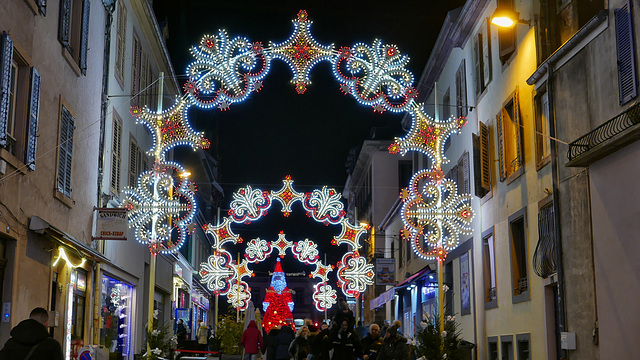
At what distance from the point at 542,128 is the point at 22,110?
35.0 ft

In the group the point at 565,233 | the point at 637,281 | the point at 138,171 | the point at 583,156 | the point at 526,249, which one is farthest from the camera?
the point at 138,171

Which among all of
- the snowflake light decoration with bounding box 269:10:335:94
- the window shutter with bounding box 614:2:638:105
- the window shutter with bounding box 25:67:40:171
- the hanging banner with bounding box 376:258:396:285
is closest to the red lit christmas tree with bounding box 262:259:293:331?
the hanging banner with bounding box 376:258:396:285

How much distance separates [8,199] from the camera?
12.7 meters

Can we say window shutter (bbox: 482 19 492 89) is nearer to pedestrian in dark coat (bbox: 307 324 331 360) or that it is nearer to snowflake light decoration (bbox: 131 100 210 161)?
snowflake light decoration (bbox: 131 100 210 161)

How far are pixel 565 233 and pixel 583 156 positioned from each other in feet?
7.61

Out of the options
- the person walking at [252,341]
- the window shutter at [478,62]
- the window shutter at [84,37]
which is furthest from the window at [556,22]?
the person walking at [252,341]

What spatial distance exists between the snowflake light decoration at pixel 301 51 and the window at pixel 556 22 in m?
5.19

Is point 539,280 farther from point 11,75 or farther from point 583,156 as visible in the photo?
point 11,75

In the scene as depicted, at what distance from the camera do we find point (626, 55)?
39.0 feet

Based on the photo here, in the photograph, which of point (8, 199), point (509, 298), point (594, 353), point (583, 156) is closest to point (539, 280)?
point (509, 298)

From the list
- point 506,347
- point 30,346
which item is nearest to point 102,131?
point 30,346

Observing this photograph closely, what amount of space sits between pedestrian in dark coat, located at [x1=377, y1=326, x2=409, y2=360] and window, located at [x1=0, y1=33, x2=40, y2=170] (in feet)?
24.8

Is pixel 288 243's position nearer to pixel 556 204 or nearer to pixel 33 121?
pixel 556 204

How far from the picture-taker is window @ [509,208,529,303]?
60.6 feet
